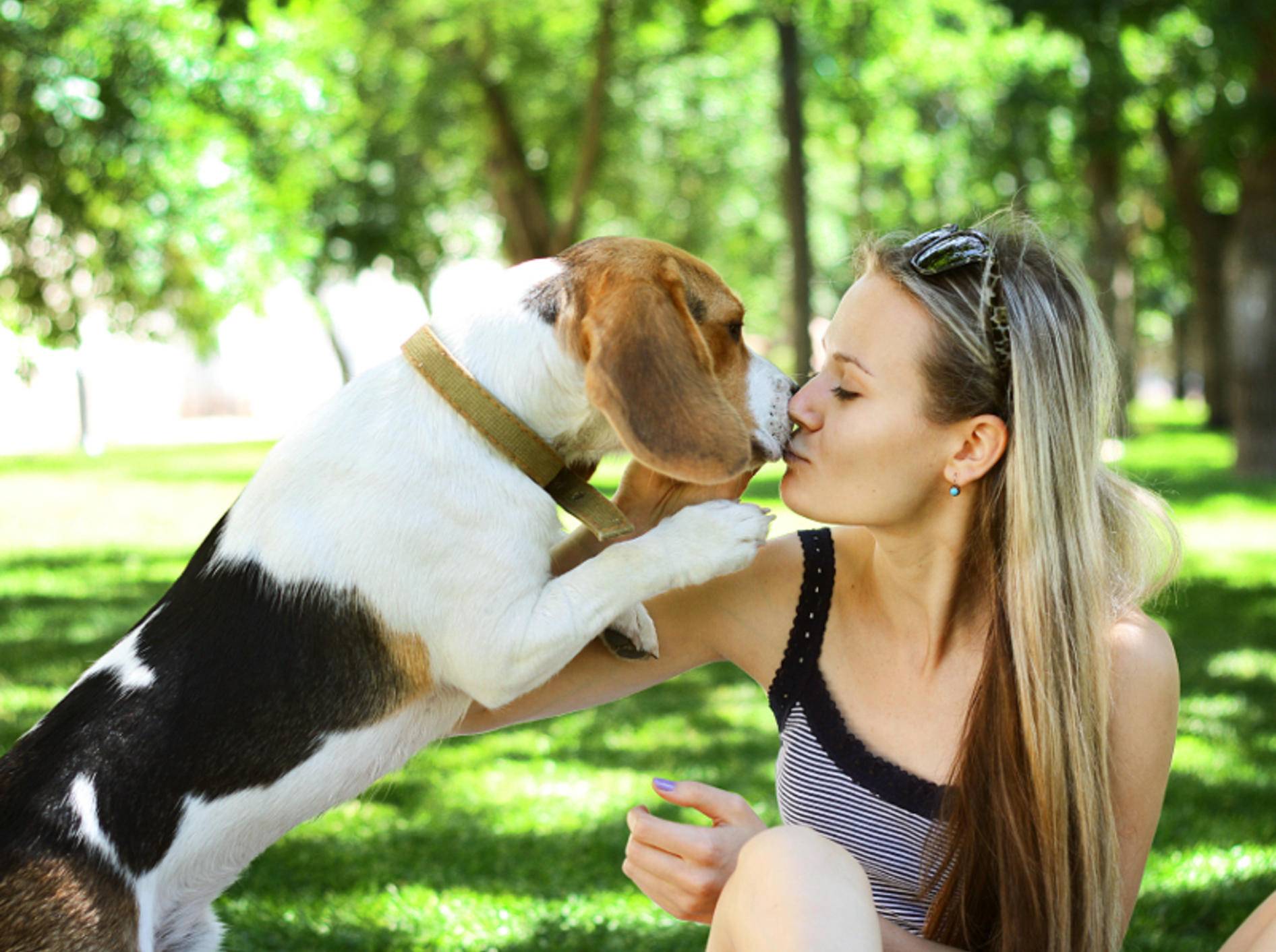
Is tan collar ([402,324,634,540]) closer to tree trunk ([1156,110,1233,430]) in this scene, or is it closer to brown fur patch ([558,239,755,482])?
brown fur patch ([558,239,755,482])

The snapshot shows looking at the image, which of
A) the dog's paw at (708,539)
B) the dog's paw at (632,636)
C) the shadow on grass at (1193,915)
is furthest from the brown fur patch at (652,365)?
the shadow on grass at (1193,915)

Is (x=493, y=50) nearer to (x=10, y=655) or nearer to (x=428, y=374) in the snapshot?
(x=10, y=655)

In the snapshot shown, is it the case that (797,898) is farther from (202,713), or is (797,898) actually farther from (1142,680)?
(202,713)

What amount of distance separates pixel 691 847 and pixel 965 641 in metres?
0.75

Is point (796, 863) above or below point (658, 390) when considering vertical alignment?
below

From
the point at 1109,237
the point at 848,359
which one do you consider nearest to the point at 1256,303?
the point at 1109,237

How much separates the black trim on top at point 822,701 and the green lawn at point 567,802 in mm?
1098

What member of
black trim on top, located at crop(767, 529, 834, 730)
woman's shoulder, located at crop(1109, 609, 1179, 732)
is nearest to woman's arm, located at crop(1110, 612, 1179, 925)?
woman's shoulder, located at crop(1109, 609, 1179, 732)

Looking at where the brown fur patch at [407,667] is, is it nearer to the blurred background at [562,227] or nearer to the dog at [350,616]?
the dog at [350,616]

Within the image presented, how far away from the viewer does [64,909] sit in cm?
210

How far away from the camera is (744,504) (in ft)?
8.28

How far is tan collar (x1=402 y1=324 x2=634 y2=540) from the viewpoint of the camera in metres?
2.36

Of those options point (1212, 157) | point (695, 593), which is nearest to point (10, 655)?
point (695, 593)

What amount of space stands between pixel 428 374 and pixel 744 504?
24.9 inches
